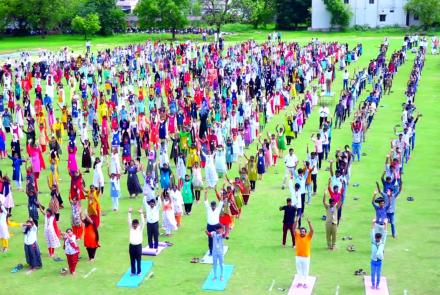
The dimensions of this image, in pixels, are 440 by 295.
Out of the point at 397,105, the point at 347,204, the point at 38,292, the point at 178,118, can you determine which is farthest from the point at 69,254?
the point at 397,105

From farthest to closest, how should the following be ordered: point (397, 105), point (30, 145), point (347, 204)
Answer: point (397, 105) < point (30, 145) < point (347, 204)

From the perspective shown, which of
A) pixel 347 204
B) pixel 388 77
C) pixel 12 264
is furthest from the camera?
pixel 388 77

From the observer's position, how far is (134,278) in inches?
495

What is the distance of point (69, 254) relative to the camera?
1265cm

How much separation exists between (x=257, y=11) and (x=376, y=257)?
7031 centimetres

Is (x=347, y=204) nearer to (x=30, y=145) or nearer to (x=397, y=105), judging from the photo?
(x=30, y=145)

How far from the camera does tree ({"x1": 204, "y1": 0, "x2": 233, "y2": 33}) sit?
238ft

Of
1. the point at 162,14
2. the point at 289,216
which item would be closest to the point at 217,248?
the point at 289,216

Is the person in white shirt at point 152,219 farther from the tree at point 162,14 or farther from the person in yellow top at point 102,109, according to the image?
the tree at point 162,14

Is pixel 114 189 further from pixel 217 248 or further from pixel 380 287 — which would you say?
pixel 380 287

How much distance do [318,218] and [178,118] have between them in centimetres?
987

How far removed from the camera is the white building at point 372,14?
78.8 meters

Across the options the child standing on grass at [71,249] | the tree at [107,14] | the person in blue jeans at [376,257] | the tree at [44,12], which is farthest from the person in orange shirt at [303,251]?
the tree at [44,12]

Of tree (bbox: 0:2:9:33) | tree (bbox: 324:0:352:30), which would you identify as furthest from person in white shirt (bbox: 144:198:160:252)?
tree (bbox: 0:2:9:33)
